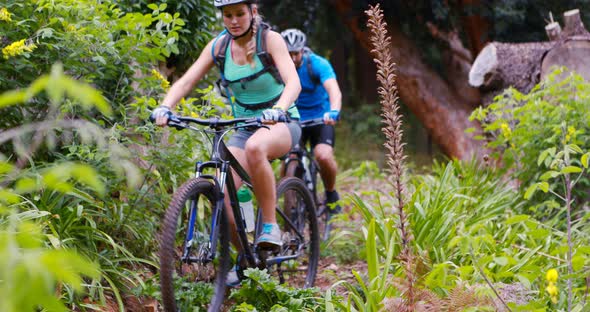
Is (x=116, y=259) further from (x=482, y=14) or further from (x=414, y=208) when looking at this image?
(x=482, y=14)

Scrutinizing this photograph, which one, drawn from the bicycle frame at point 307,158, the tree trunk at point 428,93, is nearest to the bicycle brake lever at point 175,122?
the bicycle frame at point 307,158

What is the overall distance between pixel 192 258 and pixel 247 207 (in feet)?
2.57

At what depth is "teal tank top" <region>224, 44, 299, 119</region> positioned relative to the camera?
4227mm

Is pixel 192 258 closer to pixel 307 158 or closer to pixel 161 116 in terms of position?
pixel 161 116

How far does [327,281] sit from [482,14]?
6.00m

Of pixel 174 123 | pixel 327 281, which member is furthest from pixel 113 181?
pixel 327 281

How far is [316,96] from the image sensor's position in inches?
255

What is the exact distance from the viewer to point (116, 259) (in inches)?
157

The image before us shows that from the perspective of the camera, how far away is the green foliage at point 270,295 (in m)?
3.67

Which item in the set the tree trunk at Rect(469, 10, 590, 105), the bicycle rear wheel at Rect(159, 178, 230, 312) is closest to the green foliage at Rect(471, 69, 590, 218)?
the tree trunk at Rect(469, 10, 590, 105)

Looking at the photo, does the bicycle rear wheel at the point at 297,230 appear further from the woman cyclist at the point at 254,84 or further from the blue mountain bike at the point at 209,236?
the woman cyclist at the point at 254,84

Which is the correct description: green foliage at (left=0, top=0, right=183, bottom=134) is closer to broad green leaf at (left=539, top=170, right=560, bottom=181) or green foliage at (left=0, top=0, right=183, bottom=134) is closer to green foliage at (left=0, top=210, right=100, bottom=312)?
broad green leaf at (left=539, top=170, right=560, bottom=181)

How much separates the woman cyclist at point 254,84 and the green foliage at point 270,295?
31 cm

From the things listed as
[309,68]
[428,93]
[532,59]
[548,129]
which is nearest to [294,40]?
[309,68]
